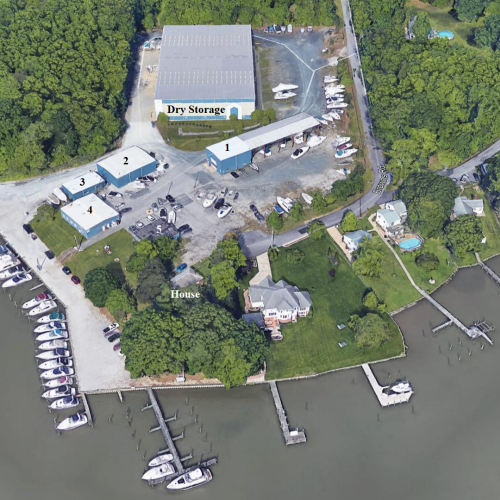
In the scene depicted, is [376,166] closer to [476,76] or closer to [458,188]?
[458,188]

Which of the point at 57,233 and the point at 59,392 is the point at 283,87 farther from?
the point at 59,392

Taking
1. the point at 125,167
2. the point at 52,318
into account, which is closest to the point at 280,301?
the point at 52,318

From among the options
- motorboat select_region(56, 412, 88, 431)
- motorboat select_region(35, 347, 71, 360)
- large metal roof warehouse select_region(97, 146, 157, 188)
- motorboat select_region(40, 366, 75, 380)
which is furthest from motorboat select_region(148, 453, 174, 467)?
large metal roof warehouse select_region(97, 146, 157, 188)

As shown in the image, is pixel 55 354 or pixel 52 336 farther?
pixel 52 336

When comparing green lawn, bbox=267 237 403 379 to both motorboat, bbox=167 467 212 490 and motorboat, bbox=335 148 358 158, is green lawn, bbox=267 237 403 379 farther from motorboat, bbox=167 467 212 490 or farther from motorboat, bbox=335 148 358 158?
motorboat, bbox=335 148 358 158

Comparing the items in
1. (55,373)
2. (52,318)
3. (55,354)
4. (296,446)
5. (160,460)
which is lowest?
(296,446)

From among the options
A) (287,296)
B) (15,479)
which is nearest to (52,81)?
(287,296)

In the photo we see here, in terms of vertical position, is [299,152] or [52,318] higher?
[299,152]
